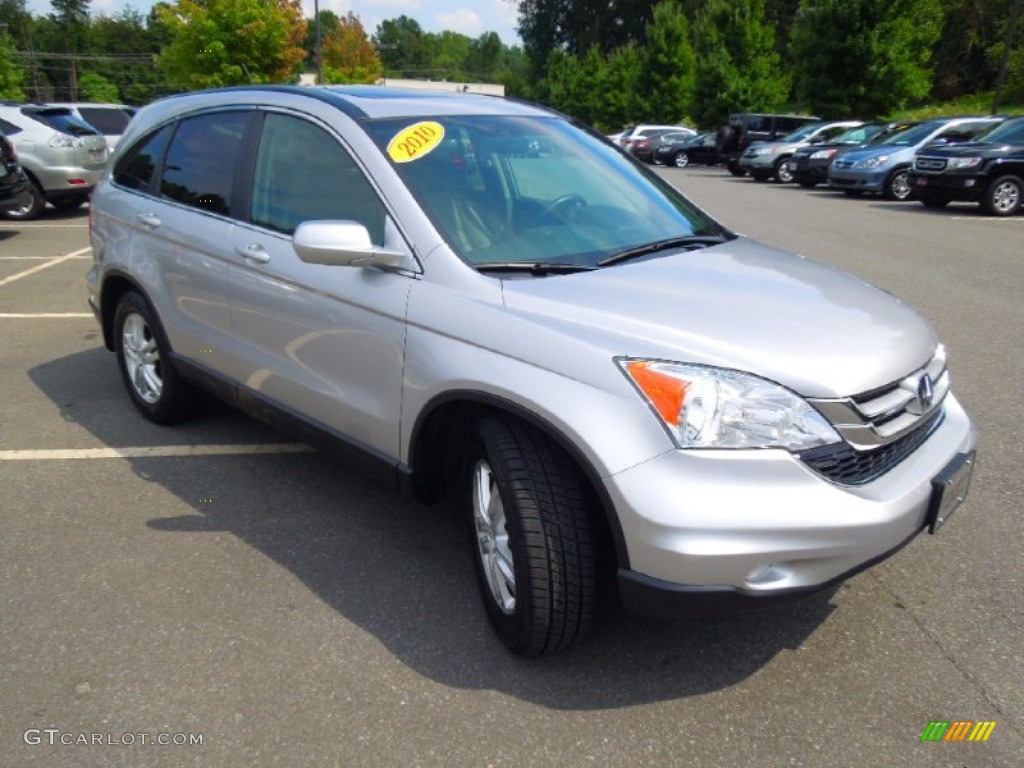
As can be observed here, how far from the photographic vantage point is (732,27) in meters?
40.7

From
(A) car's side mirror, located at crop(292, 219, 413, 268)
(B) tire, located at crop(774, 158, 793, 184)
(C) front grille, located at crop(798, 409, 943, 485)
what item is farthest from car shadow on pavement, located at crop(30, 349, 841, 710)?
(B) tire, located at crop(774, 158, 793, 184)

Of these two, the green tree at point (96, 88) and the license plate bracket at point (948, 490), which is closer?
Result: the license plate bracket at point (948, 490)

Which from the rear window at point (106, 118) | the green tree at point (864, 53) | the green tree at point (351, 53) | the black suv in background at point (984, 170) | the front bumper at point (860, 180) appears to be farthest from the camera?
the green tree at point (351, 53)

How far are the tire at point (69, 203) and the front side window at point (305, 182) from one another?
42.4 feet

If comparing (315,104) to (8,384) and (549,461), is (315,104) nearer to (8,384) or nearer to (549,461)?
(549,461)

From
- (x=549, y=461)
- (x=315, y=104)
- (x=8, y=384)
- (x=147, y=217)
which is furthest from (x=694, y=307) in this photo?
(x=8, y=384)

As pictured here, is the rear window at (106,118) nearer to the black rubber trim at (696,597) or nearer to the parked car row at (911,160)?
the parked car row at (911,160)

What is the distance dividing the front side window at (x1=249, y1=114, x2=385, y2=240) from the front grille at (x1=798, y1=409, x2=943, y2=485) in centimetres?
170

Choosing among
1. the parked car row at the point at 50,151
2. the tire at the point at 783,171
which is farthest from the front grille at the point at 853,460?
the tire at the point at 783,171

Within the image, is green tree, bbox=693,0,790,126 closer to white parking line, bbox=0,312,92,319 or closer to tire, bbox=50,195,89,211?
tire, bbox=50,195,89,211

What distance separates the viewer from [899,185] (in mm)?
18062

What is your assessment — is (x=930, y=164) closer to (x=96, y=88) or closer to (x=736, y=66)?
(x=736, y=66)

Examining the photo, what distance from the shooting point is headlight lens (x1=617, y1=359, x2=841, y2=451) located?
7.84 ft

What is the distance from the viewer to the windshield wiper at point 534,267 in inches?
117
